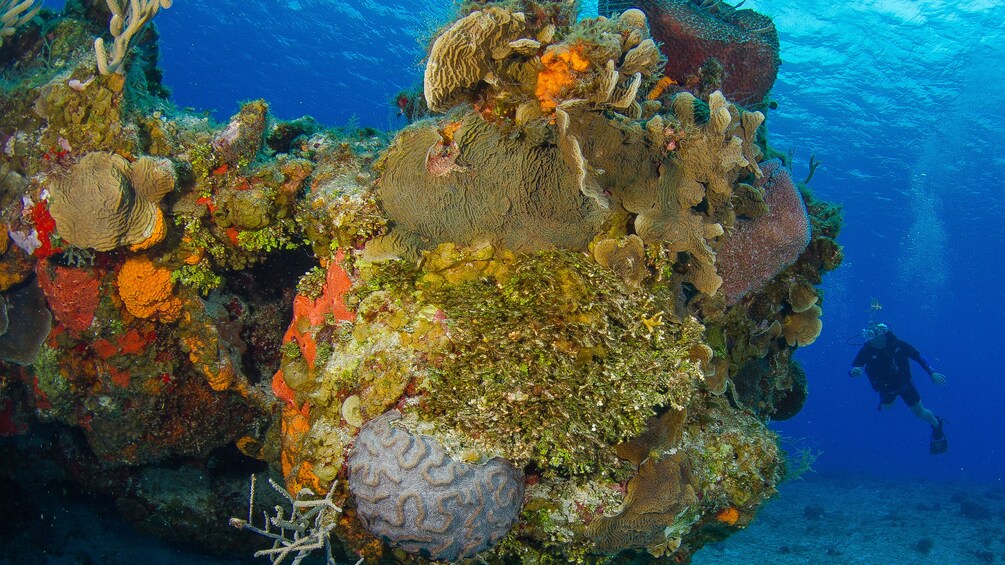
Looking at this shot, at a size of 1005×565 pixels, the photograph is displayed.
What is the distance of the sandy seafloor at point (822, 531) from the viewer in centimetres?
655

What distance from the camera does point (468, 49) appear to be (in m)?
3.23

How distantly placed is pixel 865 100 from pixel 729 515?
34.6m

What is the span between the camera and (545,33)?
3.32 meters

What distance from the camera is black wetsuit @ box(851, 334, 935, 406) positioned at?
55.3ft

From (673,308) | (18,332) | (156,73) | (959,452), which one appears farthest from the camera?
(959,452)

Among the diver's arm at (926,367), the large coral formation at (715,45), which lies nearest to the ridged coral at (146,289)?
the large coral formation at (715,45)

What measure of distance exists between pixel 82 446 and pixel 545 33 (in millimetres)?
7217

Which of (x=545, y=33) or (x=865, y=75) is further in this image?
(x=865, y=75)

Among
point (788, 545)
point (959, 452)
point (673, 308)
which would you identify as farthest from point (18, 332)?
point (959, 452)

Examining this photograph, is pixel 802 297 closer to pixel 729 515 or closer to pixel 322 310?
pixel 729 515

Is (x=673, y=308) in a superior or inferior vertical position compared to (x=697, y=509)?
superior

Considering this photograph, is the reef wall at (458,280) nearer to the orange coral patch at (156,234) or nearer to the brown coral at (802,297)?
the orange coral patch at (156,234)

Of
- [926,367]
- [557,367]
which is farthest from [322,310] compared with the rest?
[926,367]

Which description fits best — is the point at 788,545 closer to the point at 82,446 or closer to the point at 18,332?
the point at 82,446
